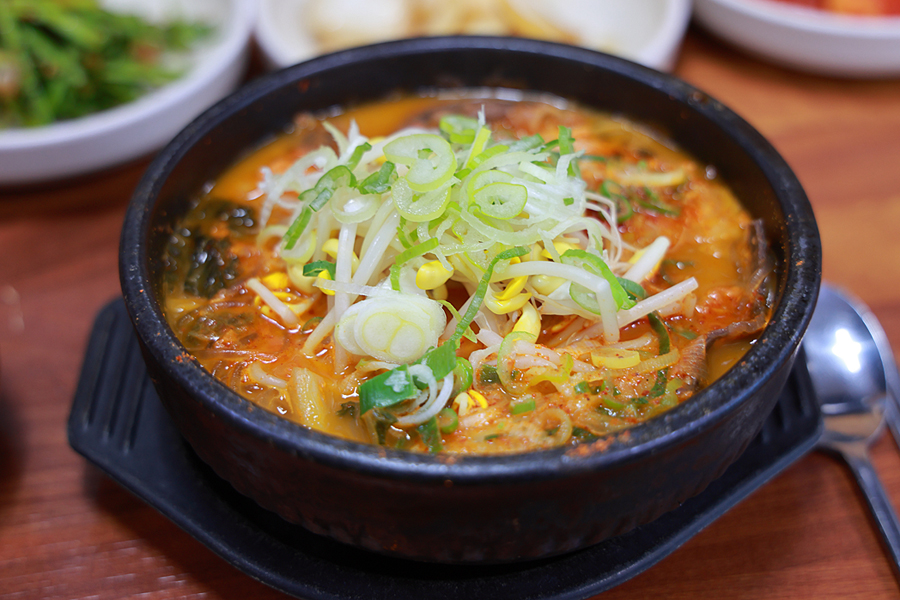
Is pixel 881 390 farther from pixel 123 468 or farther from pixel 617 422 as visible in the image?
pixel 123 468

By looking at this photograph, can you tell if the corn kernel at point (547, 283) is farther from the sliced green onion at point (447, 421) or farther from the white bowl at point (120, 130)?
the white bowl at point (120, 130)

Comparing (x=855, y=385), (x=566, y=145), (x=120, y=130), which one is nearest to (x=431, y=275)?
(x=566, y=145)

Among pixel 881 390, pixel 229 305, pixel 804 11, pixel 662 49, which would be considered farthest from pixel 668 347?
pixel 804 11

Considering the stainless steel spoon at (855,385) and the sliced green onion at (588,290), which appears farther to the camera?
the stainless steel spoon at (855,385)

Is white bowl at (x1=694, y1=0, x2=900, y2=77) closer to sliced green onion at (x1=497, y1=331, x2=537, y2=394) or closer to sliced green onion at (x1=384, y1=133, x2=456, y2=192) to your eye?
sliced green onion at (x1=384, y1=133, x2=456, y2=192)

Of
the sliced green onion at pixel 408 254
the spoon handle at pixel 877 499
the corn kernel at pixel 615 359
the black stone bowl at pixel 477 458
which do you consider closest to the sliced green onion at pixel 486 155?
the sliced green onion at pixel 408 254

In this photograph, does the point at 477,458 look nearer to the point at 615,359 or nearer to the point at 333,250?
the point at 615,359
